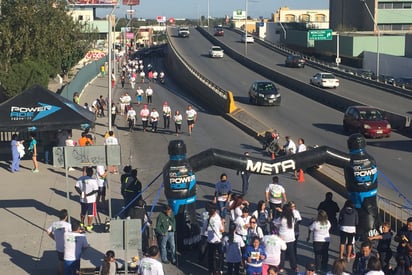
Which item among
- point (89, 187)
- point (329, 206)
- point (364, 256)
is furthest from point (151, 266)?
point (89, 187)

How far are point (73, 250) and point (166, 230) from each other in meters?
1.94

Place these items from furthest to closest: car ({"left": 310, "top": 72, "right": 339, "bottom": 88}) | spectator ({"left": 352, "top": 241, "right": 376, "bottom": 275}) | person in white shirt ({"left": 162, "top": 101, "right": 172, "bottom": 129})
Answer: car ({"left": 310, "top": 72, "right": 339, "bottom": 88})
person in white shirt ({"left": 162, "top": 101, "right": 172, "bottom": 129})
spectator ({"left": 352, "top": 241, "right": 376, "bottom": 275})

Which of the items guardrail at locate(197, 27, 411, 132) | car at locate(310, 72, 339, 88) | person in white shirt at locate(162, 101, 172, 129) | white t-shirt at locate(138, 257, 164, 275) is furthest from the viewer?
car at locate(310, 72, 339, 88)

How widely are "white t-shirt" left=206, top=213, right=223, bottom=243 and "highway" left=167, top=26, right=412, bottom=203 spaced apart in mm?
6018

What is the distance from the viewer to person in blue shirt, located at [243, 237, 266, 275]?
11.5m

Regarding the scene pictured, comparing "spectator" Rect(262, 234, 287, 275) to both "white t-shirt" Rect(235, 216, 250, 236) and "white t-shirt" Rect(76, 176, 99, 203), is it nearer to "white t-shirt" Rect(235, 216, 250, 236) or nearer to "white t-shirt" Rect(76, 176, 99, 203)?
"white t-shirt" Rect(235, 216, 250, 236)

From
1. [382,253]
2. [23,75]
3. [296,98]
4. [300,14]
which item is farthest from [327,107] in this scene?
[300,14]

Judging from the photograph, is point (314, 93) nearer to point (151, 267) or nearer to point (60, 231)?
point (60, 231)

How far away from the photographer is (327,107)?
140ft

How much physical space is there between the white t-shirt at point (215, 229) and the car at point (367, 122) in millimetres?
19478

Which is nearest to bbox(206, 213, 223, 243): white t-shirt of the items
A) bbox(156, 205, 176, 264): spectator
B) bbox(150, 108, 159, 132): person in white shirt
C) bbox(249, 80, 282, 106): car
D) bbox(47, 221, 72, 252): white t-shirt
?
bbox(156, 205, 176, 264): spectator

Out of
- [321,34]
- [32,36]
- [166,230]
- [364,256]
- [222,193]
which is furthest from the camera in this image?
[321,34]

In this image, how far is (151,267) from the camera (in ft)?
34.7

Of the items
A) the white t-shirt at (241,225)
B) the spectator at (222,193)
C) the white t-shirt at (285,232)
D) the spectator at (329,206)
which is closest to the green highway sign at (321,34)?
the spectator at (222,193)
